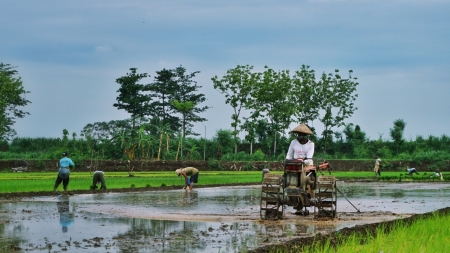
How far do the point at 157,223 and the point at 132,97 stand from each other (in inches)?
2539

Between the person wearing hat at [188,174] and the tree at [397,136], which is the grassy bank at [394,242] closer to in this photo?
the person wearing hat at [188,174]

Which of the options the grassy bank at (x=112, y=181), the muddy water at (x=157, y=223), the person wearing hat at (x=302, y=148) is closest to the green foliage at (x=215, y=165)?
the grassy bank at (x=112, y=181)

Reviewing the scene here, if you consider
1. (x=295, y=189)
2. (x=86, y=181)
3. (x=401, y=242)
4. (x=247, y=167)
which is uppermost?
(x=247, y=167)

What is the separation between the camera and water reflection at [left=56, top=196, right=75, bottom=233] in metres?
14.7

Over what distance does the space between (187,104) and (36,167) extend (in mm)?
25676

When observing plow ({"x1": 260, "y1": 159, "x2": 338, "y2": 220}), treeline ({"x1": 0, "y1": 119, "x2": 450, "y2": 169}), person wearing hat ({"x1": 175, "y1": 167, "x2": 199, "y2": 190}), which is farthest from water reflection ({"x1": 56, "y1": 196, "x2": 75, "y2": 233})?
treeline ({"x1": 0, "y1": 119, "x2": 450, "y2": 169})

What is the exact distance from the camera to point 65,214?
17.3m

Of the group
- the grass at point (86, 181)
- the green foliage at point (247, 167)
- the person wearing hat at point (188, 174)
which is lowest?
the grass at point (86, 181)

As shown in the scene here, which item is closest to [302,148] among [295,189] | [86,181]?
[295,189]

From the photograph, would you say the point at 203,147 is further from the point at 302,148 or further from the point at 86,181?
the point at 302,148

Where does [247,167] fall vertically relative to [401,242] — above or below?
above

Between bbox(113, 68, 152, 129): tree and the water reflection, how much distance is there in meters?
55.3

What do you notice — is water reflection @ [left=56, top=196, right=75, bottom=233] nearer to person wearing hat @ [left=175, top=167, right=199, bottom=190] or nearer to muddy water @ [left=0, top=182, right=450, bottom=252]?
muddy water @ [left=0, top=182, right=450, bottom=252]

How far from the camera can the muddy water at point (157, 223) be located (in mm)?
11734
